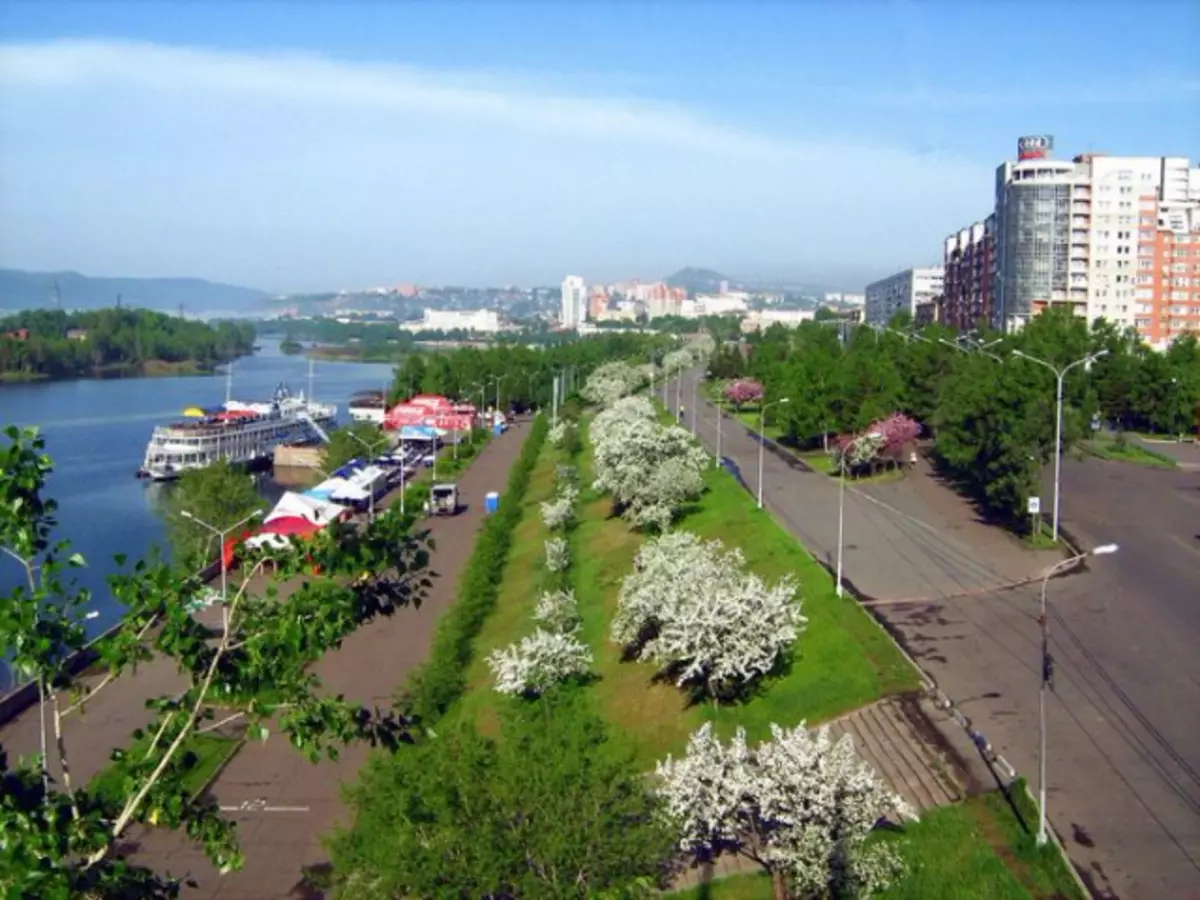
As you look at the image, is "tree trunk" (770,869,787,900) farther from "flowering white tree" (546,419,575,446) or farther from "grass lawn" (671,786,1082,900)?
"flowering white tree" (546,419,575,446)

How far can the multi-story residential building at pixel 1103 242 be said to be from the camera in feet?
116

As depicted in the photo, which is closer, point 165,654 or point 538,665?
point 165,654

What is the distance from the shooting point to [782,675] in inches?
399

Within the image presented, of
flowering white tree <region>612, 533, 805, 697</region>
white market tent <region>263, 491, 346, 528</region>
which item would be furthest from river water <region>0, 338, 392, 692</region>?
flowering white tree <region>612, 533, 805, 697</region>

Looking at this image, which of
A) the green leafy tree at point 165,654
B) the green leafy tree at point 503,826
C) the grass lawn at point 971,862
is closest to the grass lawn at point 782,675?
the grass lawn at point 971,862

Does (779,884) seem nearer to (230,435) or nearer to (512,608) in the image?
(512,608)

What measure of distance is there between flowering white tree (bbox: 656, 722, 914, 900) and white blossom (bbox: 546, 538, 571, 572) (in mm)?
8058

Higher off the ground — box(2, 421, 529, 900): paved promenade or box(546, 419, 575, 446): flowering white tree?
box(546, 419, 575, 446): flowering white tree

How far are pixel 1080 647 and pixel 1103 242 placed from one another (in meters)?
28.2

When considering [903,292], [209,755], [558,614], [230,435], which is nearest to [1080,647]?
[558,614]

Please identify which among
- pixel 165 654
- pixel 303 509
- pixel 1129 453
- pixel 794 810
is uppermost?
pixel 165 654

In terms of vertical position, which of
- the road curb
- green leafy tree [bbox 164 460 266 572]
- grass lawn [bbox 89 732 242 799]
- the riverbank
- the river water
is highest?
green leafy tree [bbox 164 460 266 572]

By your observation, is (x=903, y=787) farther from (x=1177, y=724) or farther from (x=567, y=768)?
(x=567, y=768)

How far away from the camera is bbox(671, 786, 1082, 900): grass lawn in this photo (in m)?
6.49
